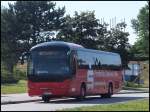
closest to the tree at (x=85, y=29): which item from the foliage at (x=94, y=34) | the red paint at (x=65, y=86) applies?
the foliage at (x=94, y=34)

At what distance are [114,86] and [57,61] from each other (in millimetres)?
10164

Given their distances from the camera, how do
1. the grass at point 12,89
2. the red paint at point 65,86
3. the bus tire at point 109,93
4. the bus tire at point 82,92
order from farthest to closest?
the grass at point 12,89 → the bus tire at point 109,93 → the bus tire at point 82,92 → the red paint at point 65,86

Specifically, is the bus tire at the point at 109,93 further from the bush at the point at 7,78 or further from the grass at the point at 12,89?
the bush at the point at 7,78

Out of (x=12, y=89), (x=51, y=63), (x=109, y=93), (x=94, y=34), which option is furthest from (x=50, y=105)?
(x=94, y=34)

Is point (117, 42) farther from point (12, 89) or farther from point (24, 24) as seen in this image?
point (12, 89)

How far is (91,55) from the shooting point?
3678cm

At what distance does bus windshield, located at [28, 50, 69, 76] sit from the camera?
105 ft

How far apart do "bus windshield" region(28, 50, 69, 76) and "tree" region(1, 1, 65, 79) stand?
38223mm

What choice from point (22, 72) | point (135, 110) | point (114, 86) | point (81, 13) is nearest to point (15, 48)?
point (22, 72)

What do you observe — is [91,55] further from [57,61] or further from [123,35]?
[123,35]

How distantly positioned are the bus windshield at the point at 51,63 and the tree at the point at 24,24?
125 feet

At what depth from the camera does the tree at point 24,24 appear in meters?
72.9

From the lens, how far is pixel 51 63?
105 ft

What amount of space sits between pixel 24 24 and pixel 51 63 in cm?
4294
